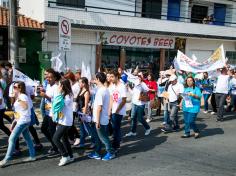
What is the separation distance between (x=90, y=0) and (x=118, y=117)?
44.4 ft

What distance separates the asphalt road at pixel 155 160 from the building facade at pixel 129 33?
363 inches

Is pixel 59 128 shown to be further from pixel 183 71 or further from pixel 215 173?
pixel 183 71

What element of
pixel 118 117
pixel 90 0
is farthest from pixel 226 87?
pixel 90 0

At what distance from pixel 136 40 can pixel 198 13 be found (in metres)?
8.10

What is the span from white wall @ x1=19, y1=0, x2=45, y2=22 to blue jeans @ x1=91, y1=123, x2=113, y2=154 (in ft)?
35.2

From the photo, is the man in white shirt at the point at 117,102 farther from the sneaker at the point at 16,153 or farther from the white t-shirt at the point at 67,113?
the sneaker at the point at 16,153

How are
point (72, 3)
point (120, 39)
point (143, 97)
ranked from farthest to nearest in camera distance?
point (120, 39), point (72, 3), point (143, 97)

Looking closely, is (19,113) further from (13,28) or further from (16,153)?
(13,28)

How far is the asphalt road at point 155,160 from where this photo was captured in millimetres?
6023

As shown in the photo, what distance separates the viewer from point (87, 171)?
19.7 feet

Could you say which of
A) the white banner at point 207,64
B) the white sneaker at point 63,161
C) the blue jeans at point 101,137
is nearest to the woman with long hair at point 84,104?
the blue jeans at point 101,137

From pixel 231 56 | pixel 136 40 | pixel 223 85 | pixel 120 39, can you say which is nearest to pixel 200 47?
pixel 231 56

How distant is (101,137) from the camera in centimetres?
652

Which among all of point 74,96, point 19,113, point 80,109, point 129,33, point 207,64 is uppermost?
point 129,33
